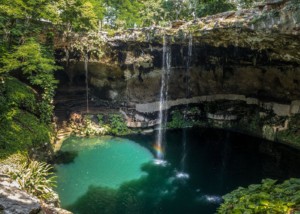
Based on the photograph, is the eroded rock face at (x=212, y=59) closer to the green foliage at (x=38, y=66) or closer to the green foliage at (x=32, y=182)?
the green foliage at (x=38, y=66)

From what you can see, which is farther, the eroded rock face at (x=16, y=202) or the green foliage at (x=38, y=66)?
the green foliage at (x=38, y=66)

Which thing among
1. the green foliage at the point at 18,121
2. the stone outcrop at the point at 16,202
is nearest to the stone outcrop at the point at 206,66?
the green foliage at the point at 18,121

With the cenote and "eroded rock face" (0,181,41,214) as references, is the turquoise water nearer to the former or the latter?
the cenote

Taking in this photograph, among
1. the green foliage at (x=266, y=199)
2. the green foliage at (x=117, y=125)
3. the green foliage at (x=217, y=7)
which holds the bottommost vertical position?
the green foliage at (x=117, y=125)

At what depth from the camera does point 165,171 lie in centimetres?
1505

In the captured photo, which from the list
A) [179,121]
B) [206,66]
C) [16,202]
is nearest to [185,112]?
[179,121]

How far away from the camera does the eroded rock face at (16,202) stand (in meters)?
6.60

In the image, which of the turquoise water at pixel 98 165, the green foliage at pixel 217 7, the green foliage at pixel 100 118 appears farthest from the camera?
the green foliage at pixel 217 7

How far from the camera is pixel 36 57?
1468 cm

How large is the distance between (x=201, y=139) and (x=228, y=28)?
8.47 meters

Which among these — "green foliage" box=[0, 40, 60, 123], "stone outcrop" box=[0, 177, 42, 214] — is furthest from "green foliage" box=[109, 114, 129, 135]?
"stone outcrop" box=[0, 177, 42, 214]

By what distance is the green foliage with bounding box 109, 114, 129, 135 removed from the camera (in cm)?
2050

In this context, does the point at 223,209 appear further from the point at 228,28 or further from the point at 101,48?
the point at 101,48

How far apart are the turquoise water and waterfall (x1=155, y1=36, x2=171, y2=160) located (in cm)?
105
